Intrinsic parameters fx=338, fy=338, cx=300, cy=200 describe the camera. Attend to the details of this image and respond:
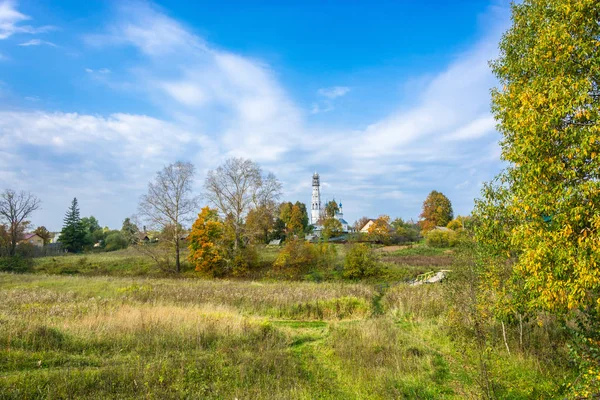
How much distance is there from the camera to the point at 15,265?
3962 centimetres

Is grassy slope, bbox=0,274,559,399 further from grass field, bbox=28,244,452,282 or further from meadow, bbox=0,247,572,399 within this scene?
grass field, bbox=28,244,452,282

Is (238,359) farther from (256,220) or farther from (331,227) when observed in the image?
(331,227)

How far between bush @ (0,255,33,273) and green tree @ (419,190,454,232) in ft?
216

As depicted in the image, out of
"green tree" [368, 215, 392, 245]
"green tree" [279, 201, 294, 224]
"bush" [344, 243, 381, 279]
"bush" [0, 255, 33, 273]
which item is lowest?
"bush" [344, 243, 381, 279]

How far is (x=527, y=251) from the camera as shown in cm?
617

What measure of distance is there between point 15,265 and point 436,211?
2801 inches

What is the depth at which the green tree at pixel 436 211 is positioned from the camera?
7141cm

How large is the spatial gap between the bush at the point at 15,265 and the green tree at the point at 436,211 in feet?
216

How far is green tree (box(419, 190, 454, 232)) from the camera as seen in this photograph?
2812 inches

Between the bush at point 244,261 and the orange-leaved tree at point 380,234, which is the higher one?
the orange-leaved tree at point 380,234

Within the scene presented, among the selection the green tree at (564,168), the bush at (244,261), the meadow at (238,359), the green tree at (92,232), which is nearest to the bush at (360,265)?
the bush at (244,261)

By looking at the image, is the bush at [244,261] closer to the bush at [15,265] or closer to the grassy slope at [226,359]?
the grassy slope at [226,359]

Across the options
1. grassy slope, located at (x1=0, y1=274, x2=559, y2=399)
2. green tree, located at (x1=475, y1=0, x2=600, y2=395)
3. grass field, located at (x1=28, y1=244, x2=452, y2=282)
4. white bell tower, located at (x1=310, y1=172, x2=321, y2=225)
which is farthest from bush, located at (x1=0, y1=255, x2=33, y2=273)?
white bell tower, located at (x1=310, y1=172, x2=321, y2=225)

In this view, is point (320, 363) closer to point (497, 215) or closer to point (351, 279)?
point (497, 215)
